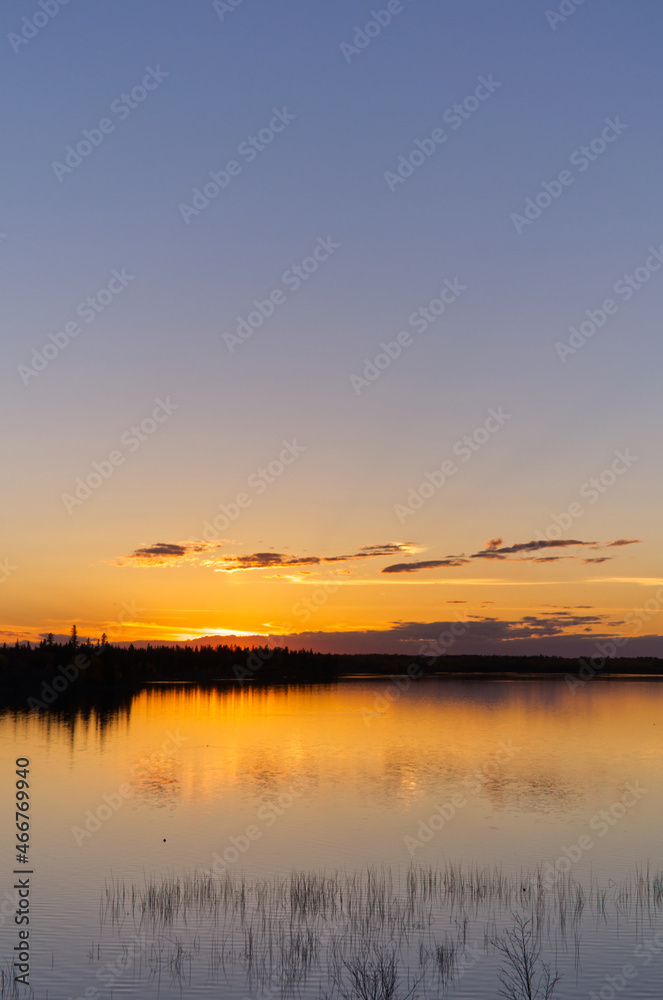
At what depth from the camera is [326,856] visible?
30.1 metres

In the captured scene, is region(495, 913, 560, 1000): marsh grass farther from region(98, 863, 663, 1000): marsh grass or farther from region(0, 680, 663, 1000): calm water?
region(0, 680, 663, 1000): calm water

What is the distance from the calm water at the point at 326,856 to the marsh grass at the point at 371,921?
0.27 ft

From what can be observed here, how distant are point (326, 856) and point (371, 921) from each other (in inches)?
320

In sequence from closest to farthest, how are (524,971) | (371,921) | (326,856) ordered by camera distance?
(524,971), (371,921), (326,856)

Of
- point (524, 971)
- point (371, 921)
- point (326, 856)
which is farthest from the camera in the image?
point (326, 856)

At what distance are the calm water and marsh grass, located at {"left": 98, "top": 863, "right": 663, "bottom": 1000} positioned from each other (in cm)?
8

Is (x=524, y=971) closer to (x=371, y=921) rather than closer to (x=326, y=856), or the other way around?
(x=371, y=921)

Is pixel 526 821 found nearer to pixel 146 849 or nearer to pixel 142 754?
pixel 146 849

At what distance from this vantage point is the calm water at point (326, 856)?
63.3 ft

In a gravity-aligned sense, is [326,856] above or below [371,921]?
below

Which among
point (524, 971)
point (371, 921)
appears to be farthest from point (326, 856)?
point (524, 971)

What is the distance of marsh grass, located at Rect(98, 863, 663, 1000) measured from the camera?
18.5 meters

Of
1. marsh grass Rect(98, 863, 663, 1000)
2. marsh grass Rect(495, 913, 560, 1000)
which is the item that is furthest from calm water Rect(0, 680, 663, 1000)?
marsh grass Rect(495, 913, 560, 1000)

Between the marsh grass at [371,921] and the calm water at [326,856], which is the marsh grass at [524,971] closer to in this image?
the marsh grass at [371,921]
